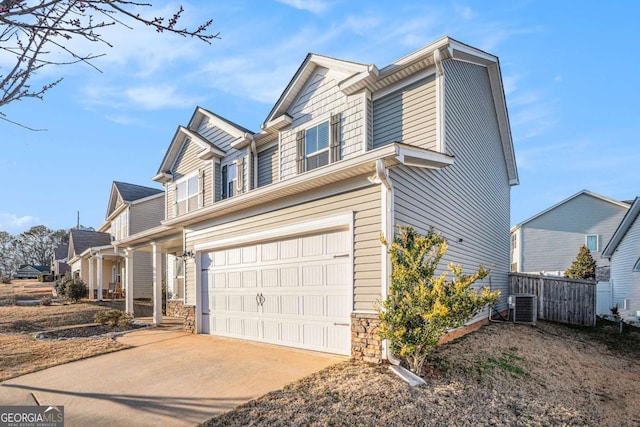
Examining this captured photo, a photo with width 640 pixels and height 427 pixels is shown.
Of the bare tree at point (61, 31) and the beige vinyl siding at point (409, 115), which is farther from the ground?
the beige vinyl siding at point (409, 115)

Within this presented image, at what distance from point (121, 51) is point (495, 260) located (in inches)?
550

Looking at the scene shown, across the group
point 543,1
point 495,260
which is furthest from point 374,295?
point 495,260

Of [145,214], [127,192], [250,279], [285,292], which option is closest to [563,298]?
[285,292]

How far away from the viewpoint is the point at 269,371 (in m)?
6.25

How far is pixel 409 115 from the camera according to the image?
30.6 ft

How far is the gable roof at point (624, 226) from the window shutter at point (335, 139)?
12.8 meters

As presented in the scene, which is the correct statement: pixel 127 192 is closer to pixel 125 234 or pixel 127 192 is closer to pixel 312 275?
pixel 125 234

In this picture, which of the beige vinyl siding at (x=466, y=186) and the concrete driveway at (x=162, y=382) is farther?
the beige vinyl siding at (x=466, y=186)

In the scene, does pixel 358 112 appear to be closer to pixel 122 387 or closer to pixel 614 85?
pixel 122 387

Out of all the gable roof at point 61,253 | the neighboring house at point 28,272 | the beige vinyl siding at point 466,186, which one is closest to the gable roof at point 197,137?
the beige vinyl siding at point 466,186

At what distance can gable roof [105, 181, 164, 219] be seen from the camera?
79.5 ft

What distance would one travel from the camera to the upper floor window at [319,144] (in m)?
10.5

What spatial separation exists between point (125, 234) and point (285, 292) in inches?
759

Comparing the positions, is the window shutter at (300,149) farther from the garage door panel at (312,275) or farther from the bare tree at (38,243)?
the bare tree at (38,243)
